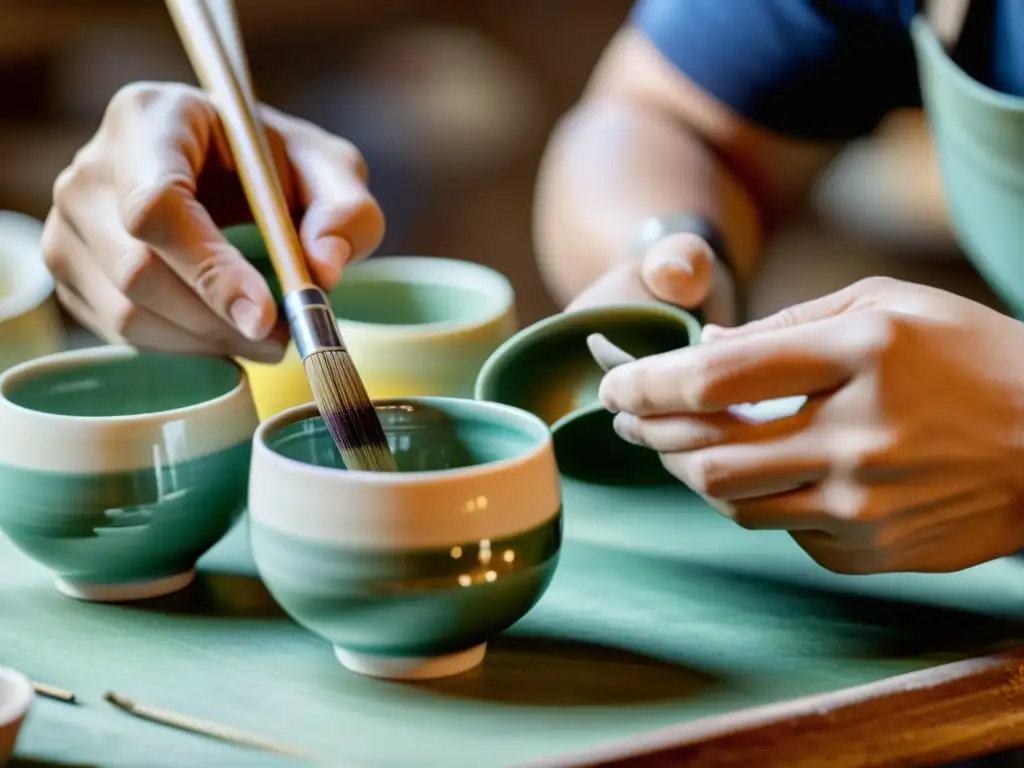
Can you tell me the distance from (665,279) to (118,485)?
37 cm

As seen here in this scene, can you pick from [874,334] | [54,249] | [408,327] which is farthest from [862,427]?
[54,249]

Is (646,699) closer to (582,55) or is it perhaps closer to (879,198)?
(879,198)

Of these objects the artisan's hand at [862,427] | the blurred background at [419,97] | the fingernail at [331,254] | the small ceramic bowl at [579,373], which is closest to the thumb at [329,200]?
the fingernail at [331,254]

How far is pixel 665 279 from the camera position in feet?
2.73

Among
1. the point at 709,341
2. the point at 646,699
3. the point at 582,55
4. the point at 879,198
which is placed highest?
the point at 709,341

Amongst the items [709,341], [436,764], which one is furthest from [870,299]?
[436,764]

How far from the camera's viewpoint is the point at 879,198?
2299 mm

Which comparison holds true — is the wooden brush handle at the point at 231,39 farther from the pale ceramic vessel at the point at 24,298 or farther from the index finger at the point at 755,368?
the index finger at the point at 755,368

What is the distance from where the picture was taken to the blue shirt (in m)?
1.17

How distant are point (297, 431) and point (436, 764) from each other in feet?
0.61

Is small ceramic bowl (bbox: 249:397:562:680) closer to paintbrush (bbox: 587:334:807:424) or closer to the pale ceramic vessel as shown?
paintbrush (bbox: 587:334:807:424)

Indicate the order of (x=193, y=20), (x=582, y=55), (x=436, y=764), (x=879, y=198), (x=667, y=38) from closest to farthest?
(x=436, y=764), (x=193, y=20), (x=667, y=38), (x=879, y=198), (x=582, y=55)

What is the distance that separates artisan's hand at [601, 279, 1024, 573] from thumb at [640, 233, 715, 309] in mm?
198

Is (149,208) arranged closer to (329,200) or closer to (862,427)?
(329,200)
